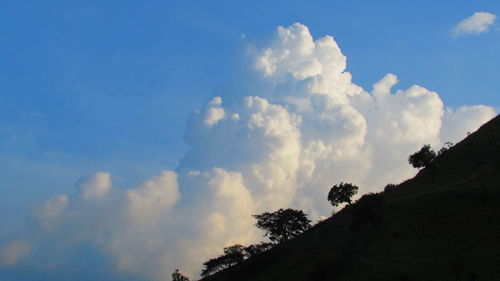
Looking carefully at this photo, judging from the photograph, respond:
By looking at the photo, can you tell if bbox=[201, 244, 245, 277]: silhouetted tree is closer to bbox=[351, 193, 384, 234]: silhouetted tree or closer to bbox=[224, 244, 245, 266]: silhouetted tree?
bbox=[224, 244, 245, 266]: silhouetted tree

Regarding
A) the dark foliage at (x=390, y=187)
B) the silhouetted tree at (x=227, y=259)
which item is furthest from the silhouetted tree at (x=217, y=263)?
the dark foliage at (x=390, y=187)

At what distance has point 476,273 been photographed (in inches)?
2436

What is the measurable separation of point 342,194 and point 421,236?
46201 millimetres

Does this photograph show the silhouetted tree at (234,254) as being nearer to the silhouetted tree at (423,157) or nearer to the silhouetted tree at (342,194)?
the silhouetted tree at (342,194)

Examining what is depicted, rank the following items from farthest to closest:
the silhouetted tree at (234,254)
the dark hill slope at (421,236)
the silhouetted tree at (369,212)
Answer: the silhouetted tree at (234,254), the silhouetted tree at (369,212), the dark hill slope at (421,236)

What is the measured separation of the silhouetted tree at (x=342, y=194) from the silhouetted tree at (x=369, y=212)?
1094 inches

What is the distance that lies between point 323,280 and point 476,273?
2679 centimetres

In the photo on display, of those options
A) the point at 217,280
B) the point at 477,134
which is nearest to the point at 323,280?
the point at 217,280

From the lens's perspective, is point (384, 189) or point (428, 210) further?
point (384, 189)

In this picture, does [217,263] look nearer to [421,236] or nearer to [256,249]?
[256,249]

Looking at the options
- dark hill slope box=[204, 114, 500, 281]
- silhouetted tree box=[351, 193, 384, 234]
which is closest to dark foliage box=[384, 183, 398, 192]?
dark hill slope box=[204, 114, 500, 281]

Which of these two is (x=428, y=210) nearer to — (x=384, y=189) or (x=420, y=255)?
(x=420, y=255)

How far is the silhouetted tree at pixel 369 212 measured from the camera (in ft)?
307

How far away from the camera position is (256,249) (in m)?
123
